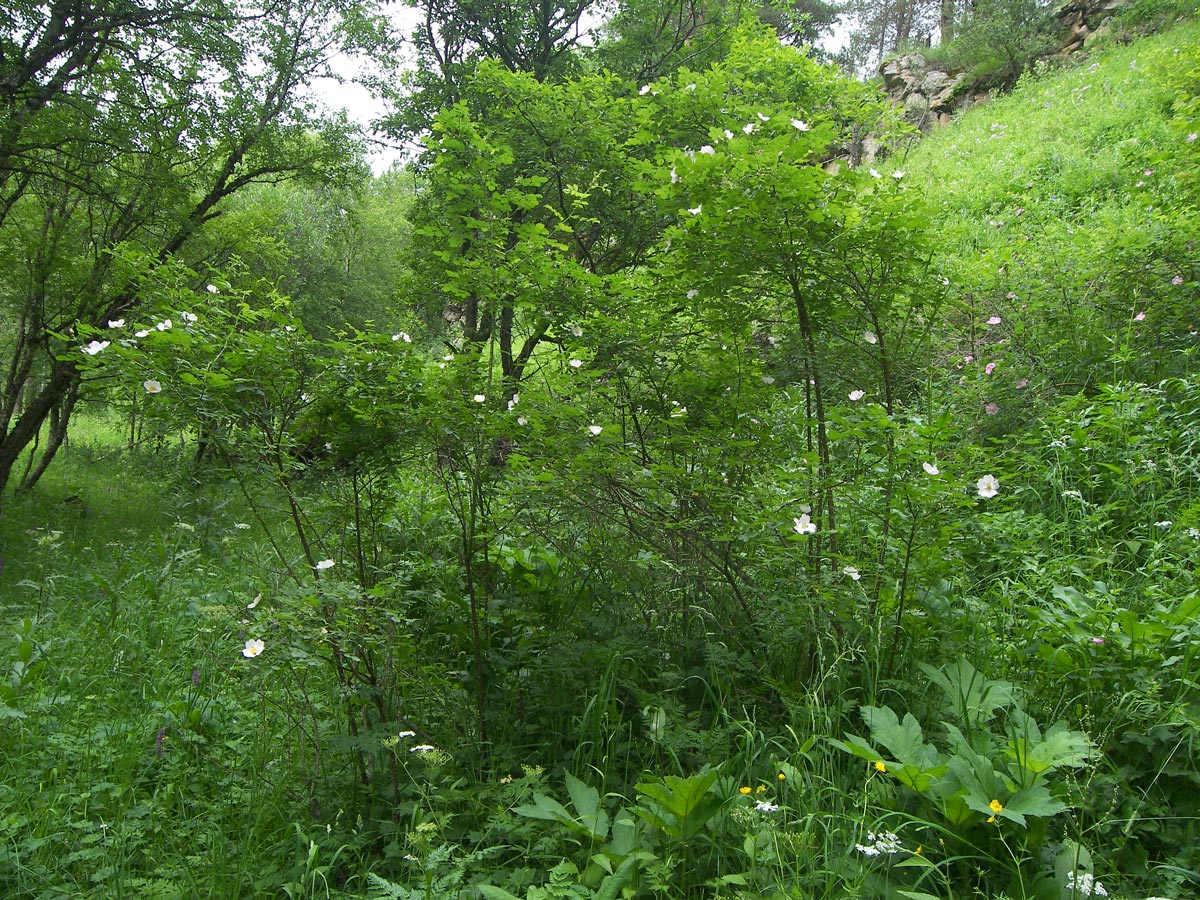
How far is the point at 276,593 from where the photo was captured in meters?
1.99

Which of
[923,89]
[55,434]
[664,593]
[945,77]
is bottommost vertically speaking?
[664,593]

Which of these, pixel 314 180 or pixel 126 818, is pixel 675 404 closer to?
pixel 126 818

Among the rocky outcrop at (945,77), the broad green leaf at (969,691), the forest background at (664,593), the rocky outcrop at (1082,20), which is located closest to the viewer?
the forest background at (664,593)

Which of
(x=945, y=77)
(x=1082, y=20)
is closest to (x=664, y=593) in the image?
(x=1082, y=20)

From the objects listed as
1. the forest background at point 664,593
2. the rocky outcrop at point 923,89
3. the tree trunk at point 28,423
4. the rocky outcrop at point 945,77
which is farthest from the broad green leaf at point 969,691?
the rocky outcrop at point 923,89

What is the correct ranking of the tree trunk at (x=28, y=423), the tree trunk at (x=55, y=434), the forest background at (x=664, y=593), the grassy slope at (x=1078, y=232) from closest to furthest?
1. the forest background at (x=664, y=593)
2. the grassy slope at (x=1078, y=232)
3. the tree trunk at (x=28, y=423)
4. the tree trunk at (x=55, y=434)

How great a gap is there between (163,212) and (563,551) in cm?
631

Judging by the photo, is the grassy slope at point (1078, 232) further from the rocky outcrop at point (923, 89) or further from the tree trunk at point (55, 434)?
the tree trunk at point (55, 434)

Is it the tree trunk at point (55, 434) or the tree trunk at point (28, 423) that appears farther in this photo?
the tree trunk at point (55, 434)

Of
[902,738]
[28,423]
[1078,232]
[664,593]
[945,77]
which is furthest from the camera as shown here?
[945,77]

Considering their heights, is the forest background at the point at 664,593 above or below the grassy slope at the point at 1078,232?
below

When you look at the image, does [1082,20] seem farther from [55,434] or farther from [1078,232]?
[55,434]

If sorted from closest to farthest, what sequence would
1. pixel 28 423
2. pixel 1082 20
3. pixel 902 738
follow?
pixel 902 738 < pixel 28 423 < pixel 1082 20

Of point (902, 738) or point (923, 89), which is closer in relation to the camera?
point (902, 738)
